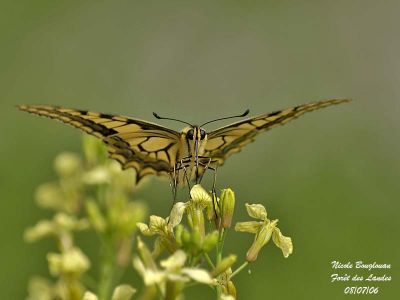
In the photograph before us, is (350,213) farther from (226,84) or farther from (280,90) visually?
(226,84)

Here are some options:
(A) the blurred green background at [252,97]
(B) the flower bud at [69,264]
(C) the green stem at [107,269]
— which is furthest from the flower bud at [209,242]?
(A) the blurred green background at [252,97]

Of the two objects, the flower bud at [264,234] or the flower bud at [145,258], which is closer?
the flower bud at [145,258]

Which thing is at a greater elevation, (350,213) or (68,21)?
(68,21)

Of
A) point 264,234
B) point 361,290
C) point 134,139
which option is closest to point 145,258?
point 264,234

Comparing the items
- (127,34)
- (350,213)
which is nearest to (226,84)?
(127,34)

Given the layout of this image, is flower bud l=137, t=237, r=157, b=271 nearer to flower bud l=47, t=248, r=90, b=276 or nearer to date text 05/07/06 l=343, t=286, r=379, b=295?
flower bud l=47, t=248, r=90, b=276

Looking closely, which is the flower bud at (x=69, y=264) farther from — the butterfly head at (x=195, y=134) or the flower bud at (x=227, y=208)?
the butterfly head at (x=195, y=134)
